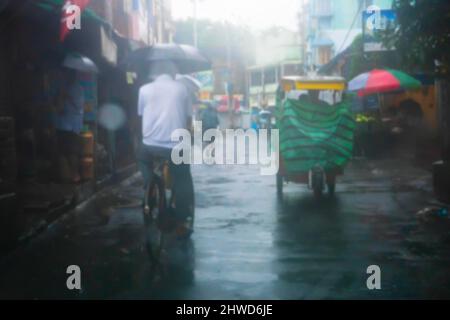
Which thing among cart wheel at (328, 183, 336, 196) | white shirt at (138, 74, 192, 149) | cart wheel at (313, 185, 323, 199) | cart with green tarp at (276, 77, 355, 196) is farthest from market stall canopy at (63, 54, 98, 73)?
white shirt at (138, 74, 192, 149)

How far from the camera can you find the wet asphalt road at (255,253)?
6.16 meters

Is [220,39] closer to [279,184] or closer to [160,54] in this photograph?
[279,184]

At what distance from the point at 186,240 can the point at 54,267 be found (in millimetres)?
1811

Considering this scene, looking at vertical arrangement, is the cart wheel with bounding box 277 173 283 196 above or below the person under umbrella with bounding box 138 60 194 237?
below

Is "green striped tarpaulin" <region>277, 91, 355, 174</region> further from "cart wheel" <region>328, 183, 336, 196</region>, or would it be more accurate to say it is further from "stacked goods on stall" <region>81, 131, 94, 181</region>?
"stacked goods on stall" <region>81, 131, 94, 181</region>

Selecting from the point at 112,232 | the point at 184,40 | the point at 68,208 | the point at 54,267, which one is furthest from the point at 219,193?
the point at 184,40

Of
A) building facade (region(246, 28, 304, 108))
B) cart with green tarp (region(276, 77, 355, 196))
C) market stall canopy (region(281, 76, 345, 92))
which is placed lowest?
cart with green tarp (region(276, 77, 355, 196))

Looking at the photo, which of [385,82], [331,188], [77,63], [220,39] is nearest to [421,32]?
[331,188]

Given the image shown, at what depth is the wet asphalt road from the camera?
616cm

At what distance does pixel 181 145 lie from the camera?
794cm

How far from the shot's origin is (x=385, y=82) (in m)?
20.2

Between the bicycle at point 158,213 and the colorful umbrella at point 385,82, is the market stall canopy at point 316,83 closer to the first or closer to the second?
the colorful umbrella at point 385,82

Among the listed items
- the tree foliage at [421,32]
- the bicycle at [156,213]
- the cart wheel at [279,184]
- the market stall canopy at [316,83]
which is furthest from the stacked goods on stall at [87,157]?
the tree foliage at [421,32]
